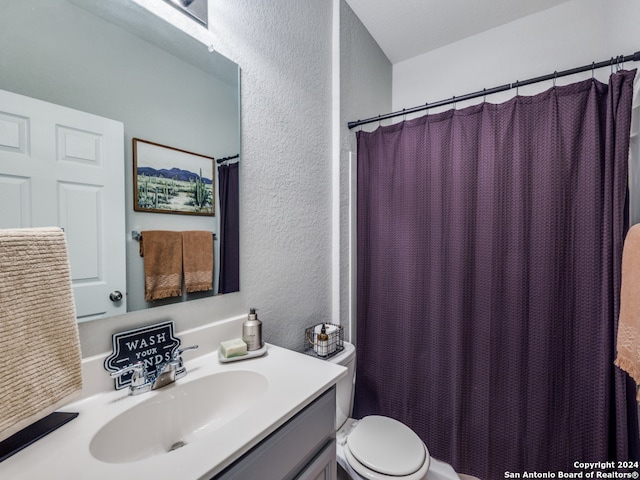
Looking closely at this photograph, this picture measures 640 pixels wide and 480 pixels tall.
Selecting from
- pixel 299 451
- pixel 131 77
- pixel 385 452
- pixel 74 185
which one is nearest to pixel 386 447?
pixel 385 452

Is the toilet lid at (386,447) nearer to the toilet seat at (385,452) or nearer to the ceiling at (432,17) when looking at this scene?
the toilet seat at (385,452)

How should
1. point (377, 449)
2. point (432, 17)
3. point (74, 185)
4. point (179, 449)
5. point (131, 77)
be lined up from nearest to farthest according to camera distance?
point (179, 449)
point (74, 185)
point (131, 77)
point (377, 449)
point (432, 17)

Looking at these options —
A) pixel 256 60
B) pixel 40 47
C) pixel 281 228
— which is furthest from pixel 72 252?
pixel 256 60

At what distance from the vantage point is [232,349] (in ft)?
2.99

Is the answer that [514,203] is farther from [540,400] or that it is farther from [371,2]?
[371,2]

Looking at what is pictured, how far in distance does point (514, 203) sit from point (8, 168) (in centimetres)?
176

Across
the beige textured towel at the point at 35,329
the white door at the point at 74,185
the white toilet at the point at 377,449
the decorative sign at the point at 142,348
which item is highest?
the white door at the point at 74,185

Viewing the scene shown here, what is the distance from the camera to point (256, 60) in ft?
3.76

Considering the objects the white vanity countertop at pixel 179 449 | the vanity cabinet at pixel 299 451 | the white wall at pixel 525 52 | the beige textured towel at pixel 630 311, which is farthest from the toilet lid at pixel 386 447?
the white wall at pixel 525 52

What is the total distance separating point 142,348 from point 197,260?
0.99 ft

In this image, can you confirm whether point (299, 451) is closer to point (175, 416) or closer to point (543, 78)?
point (175, 416)

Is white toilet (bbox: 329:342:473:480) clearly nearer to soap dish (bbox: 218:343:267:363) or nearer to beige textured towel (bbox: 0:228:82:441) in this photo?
soap dish (bbox: 218:343:267:363)

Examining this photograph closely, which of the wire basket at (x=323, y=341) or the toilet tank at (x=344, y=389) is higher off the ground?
the wire basket at (x=323, y=341)

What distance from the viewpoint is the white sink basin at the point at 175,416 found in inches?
24.8
